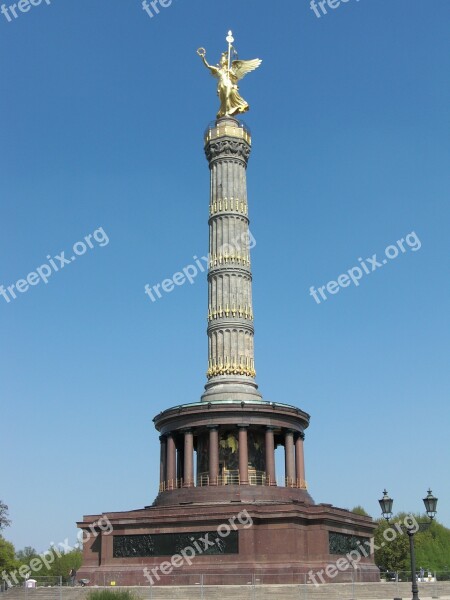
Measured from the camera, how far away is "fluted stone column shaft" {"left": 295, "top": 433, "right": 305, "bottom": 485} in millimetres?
35281

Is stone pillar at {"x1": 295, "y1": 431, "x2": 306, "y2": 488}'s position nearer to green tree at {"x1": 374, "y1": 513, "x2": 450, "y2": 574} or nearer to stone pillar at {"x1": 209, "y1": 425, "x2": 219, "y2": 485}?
stone pillar at {"x1": 209, "y1": 425, "x2": 219, "y2": 485}

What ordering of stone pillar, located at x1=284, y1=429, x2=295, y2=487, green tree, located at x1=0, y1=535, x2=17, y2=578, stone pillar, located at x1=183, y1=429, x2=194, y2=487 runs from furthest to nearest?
green tree, located at x1=0, y1=535, x2=17, y2=578, stone pillar, located at x1=284, y1=429, x2=295, y2=487, stone pillar, located at x1=183, y1=429, x2=194, y2=487

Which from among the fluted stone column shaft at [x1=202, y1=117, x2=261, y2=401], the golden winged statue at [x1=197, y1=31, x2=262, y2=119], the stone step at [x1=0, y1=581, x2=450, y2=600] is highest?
the golden winged statue at [x1=197, y1=31, x2=262, y2=119]

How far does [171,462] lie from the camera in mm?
35031

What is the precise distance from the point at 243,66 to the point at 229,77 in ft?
3.69

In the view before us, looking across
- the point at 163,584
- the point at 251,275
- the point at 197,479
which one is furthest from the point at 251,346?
the point at 163,584

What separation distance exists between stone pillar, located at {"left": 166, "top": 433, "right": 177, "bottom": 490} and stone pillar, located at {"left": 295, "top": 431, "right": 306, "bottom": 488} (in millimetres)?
5598

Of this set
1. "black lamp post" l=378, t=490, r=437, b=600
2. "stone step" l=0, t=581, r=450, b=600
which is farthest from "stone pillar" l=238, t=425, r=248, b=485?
"black lamp post" l=378, t=490, r=437, b=600

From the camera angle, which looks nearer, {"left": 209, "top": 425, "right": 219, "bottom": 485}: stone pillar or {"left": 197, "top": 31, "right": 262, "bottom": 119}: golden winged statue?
{"left": 209, "top": 425, "right": 219, "bottom": 485}: stone pillar

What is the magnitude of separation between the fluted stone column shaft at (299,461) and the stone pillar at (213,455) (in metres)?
4.17

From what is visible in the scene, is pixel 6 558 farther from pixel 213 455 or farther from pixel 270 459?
pixel 270 459

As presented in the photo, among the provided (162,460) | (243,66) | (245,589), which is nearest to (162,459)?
(162,460)

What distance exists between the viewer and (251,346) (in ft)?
126

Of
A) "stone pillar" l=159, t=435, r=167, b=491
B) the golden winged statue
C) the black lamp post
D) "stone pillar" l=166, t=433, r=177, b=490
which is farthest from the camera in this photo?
the golden winged statue
